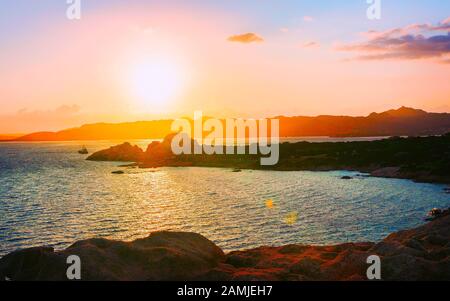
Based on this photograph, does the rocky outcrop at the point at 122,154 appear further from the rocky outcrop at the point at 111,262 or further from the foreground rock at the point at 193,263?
the rocky outcrop at the point at 111,262

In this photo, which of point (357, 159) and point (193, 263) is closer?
point (193, 263)

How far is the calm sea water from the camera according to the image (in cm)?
3966

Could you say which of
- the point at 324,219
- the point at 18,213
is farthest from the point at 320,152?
the point at 18,213

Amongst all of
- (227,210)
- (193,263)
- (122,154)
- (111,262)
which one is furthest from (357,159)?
(122,154)

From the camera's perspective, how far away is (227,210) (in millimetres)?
54312

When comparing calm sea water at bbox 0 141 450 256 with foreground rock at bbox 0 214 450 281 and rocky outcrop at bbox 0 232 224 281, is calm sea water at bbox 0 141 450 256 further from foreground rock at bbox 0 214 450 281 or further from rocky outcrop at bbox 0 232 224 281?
rocky outcrop at bbox 0 232 224 281

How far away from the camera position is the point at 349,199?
60.8 m

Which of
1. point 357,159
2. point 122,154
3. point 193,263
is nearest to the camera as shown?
point 193,263

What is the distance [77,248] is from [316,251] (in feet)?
47.0

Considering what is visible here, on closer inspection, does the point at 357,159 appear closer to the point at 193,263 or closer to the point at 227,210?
the point at 227,210

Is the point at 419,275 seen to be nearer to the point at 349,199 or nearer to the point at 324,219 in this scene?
the point at 324,219

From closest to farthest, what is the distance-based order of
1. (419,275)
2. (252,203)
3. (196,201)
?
(419,275) → (252,203) → (196,201)

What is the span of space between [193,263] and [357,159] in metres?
102

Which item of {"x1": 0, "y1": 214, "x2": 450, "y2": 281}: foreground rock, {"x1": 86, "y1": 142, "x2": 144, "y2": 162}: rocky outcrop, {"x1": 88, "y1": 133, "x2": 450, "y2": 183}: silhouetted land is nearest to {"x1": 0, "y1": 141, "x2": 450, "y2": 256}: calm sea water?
{"x1": 88, "y1": 133, "x2": 450, "y2": 183}: silhouetted land
